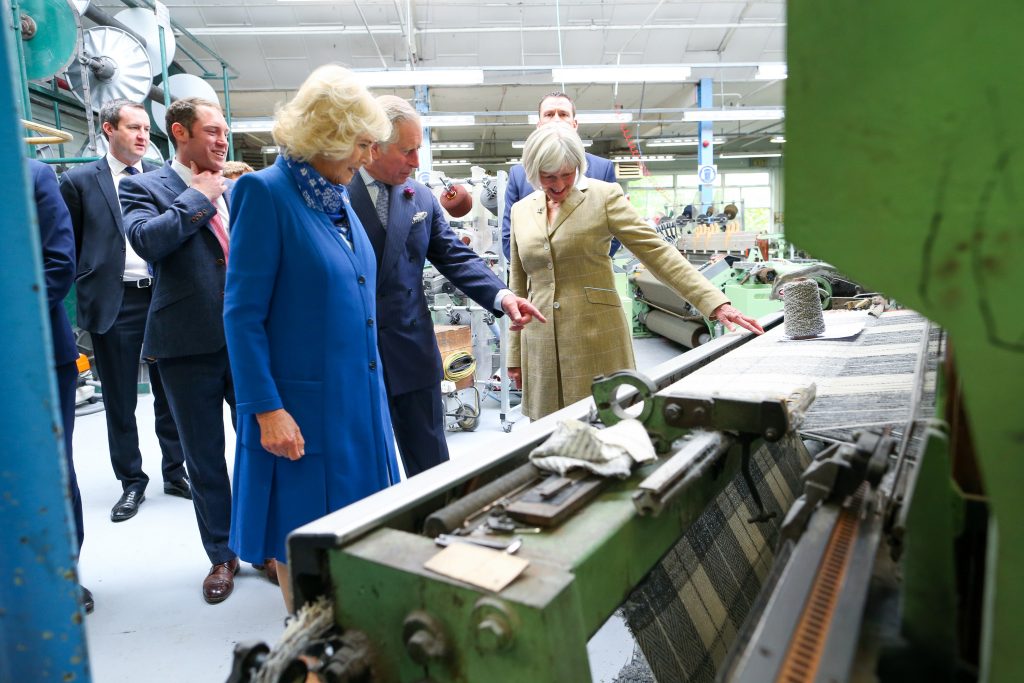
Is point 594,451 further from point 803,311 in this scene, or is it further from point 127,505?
point 127,505

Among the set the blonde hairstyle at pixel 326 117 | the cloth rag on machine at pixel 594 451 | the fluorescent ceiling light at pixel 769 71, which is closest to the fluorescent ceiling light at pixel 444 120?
the fluorescent ceiling light at pixel 769 71

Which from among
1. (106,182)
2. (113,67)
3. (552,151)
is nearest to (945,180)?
(552,151)

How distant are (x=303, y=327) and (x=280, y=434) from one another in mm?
236

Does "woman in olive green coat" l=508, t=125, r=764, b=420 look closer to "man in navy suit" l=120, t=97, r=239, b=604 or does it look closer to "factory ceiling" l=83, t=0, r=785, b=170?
"man in navy suit" l=120, t=97, r=239, b=604

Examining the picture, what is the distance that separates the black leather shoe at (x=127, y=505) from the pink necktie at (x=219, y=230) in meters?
1.43

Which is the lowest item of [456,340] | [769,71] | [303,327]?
[456,340]

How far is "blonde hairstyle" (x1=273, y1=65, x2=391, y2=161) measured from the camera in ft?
4.58

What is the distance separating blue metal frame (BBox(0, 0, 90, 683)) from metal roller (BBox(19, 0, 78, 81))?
139 inches

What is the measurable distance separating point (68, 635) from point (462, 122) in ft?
29.5

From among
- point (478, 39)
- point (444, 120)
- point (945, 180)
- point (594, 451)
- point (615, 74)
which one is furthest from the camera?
point (478, 39)

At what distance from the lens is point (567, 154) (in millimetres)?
2033

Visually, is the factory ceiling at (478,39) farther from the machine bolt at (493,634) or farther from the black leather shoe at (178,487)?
the machine bolt at (493,634)

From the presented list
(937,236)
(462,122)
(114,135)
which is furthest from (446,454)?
(462,122)

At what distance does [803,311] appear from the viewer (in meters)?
1.92
